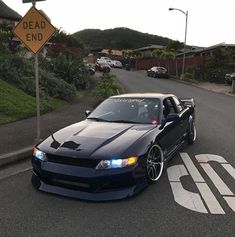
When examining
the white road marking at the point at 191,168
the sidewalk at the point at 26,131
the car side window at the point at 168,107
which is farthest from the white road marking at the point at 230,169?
the sidewalk at the point at 26,131

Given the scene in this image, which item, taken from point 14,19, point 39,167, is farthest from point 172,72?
point 39,167

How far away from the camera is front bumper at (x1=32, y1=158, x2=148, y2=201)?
519 cm

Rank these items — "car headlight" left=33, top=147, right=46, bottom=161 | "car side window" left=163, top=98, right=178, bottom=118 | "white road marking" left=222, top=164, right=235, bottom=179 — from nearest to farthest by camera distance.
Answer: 1. "car headlight" left=33, top=147, right=46, bottom=161
2. "white road marking" left=222, top=164, right=235, bottom=179
3. "car side window" left=163, top=98, right=178, bottom=118

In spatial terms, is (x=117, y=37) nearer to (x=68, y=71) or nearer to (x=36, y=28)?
(x=68, y=71)

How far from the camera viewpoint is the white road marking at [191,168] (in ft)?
21.2

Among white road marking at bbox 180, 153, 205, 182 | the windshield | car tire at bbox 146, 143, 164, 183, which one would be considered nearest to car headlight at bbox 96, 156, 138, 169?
car tire at bbox 146, 143, 164, 183

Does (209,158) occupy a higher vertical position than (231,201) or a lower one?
lower

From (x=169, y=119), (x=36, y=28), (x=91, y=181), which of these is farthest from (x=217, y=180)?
(x=36, y=28)

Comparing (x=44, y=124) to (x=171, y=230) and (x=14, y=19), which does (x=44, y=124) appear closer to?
(x=171, y=230)

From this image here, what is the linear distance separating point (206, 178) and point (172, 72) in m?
45.5

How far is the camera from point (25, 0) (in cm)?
862

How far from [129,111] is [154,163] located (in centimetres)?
150

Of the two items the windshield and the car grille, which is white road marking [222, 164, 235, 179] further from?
the car grille

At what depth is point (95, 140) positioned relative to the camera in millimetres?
5824
